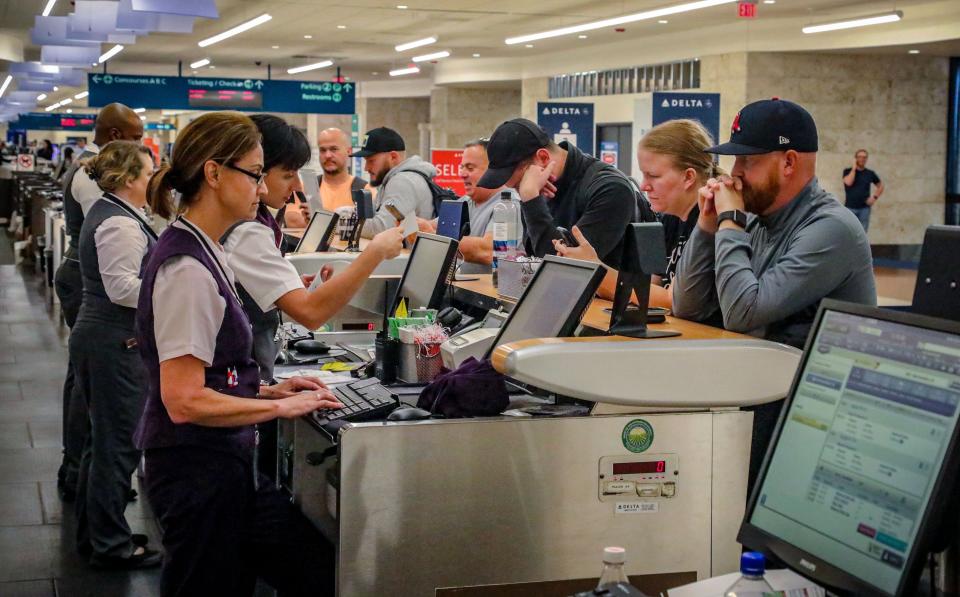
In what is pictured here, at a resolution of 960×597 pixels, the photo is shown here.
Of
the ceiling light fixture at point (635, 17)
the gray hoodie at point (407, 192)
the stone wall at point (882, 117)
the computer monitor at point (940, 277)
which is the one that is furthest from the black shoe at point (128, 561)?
the stone wall at point (882, 117)

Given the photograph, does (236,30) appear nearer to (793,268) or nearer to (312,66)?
(312,66)

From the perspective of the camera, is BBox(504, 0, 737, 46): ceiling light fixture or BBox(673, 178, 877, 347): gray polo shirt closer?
BBox(673, 178, 877, 347): gray polo shirt

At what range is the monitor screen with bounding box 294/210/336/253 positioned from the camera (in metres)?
6.41

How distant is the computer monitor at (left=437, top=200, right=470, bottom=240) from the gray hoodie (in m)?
1.14

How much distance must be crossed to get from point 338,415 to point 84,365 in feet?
5.86

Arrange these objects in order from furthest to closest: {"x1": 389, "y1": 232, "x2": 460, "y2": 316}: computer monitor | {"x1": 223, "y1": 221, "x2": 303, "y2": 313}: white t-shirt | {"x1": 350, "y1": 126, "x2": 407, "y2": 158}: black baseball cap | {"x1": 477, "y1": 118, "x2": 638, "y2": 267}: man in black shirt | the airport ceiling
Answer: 1. the airport ceiling
2. {"x1": 350, "y1": 126, "x2": 407, "y2": 158}: black baseball cap
3. {"x1": 389, "y1": 232, "x2": 460, "y2": 316}: computer monitor
4. {"x1": 477, "y1": 118, "x2": 638, "y2": 267}: man in black shirt
5. {"x1": 223, "y1": 221, "x2": 303, "y2": 313}: white t-shirt

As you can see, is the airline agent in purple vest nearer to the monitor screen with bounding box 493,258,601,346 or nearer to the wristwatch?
the monitor screen with bounding box 493,258,601,346

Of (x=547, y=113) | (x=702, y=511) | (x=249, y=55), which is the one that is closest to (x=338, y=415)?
(x=702, y=511)

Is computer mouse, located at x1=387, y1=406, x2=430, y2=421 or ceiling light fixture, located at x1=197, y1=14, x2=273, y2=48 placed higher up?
ceiling light fixture, located at x1=197, y1=14, x2=273, y2=48

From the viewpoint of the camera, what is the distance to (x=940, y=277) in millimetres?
1820

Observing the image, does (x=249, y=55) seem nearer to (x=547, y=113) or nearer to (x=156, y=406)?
(x=547, y=113)

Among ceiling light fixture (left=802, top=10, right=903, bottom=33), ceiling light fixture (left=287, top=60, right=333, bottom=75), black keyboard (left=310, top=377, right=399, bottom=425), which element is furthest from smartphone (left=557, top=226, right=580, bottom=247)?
ceiling light fixture (left=287, top=60, right=333, bottom=75)

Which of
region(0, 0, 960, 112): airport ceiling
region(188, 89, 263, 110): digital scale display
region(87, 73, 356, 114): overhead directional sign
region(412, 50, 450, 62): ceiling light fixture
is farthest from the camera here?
region(188, 89, 263, 110): digital scale display

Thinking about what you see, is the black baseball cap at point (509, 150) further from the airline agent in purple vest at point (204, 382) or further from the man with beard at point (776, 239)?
the airline agent in purple vest at point (204, 382)
